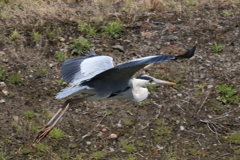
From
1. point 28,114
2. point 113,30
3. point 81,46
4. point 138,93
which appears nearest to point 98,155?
point 138,93

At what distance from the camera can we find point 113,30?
7.81 metres

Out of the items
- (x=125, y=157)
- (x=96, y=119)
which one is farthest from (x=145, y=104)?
(x=125, y=157)

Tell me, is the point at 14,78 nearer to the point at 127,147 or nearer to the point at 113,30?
the point at 127,147

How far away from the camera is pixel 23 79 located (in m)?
6.24

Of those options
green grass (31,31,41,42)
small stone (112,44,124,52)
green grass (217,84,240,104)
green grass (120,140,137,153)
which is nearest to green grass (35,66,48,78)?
green grass (31,31,41,42)

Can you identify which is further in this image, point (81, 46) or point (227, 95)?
point (81, 46)

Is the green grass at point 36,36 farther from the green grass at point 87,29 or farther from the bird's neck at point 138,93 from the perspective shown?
the bird's neck at point 138,93

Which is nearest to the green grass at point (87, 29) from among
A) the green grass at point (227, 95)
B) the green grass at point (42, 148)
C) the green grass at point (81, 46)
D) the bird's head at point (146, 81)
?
the green grass at point (81, 46)

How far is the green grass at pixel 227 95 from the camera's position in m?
6.20

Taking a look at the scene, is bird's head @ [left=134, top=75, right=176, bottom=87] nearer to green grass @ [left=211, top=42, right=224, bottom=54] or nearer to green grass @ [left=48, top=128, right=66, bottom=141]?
green grass @ [left=48, top=128, right=66, bottom=141]

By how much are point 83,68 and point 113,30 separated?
281 centimetres

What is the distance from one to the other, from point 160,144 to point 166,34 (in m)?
3.18

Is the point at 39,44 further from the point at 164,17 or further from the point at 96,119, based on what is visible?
the point at 164,17

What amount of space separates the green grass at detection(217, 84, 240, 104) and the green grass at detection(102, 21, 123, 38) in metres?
2.35
